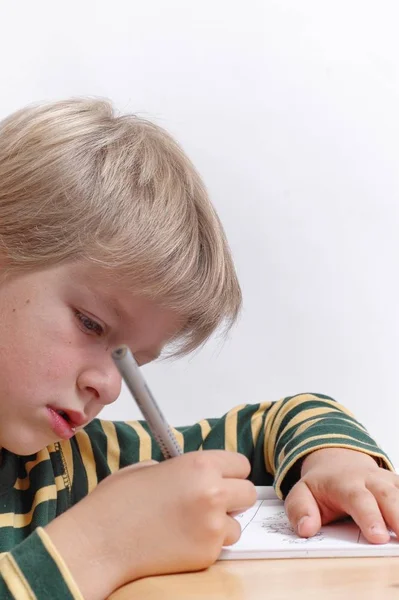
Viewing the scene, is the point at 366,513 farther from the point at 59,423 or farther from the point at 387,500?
the point at 59,423

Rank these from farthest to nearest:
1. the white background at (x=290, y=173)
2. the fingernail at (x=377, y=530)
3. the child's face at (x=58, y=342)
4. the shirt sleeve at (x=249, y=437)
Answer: the white background at (x=290, y=173), the shirt sleeve at (x=249, y=437), the child's face at (x=58, y=342), the fingernail at (x=377, y=530)

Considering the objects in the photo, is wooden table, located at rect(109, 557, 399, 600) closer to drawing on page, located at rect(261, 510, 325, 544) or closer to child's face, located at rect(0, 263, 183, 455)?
drawing on page, located at rect(261, 510, 325, 544)

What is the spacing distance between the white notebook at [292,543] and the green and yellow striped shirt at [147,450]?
10 cm

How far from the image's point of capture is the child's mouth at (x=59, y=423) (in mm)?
653

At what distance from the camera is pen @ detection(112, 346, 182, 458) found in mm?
480

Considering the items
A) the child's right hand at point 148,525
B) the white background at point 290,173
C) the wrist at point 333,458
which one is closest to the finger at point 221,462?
the child's right hand at point 148,525

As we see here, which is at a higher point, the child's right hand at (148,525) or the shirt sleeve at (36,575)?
the shirt sleeve at (36,575)

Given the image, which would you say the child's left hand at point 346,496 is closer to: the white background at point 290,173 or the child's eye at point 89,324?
the child's eye at point 89,324

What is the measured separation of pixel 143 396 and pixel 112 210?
0.22 m

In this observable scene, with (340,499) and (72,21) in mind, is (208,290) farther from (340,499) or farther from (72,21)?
(72,21)

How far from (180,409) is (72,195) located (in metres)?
0.45

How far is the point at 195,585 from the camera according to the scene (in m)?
0.48

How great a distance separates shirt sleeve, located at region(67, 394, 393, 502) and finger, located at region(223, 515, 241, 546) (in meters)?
0.18

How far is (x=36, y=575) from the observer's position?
47 cm
